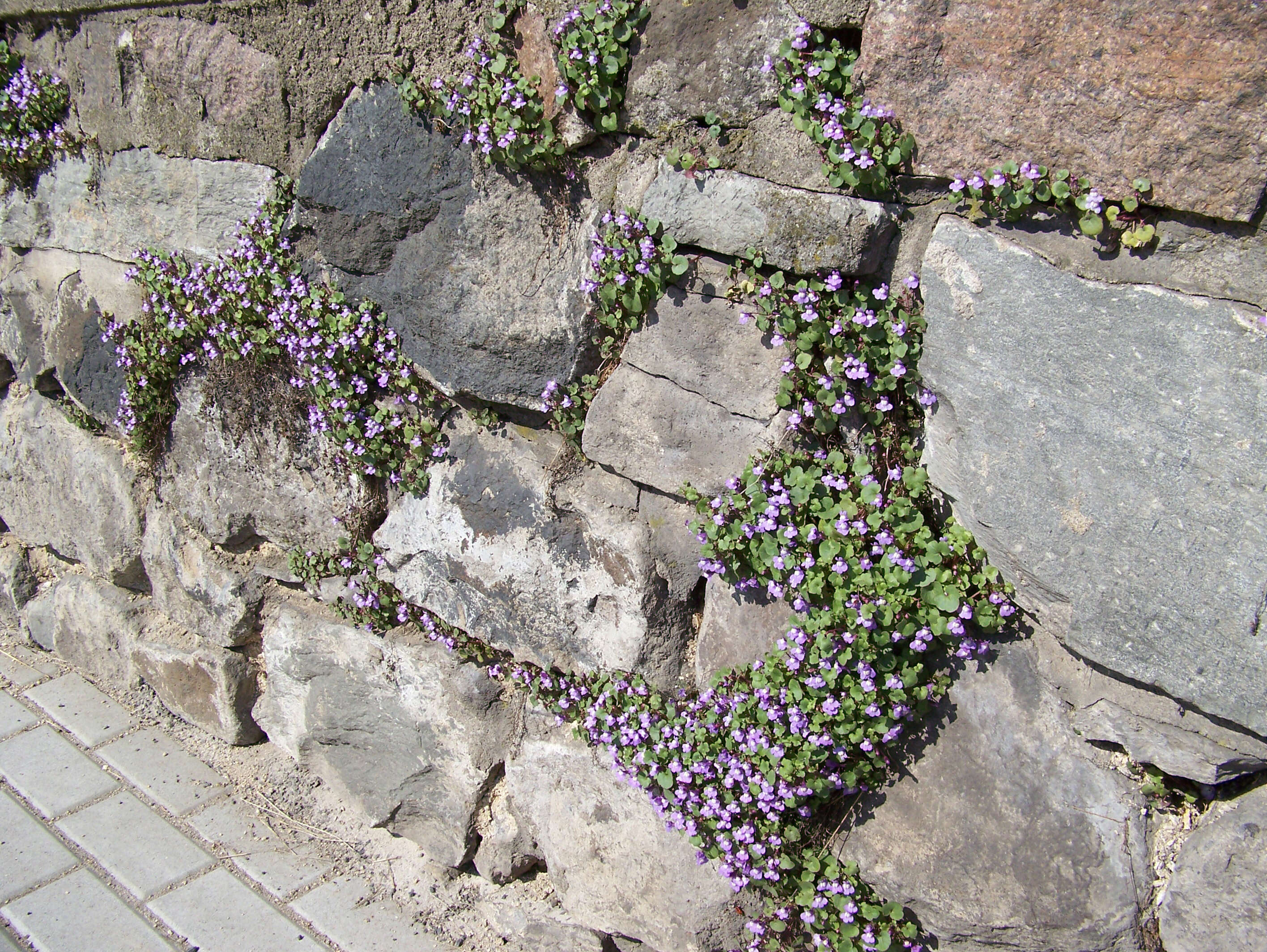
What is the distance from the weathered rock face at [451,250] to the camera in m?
2.11

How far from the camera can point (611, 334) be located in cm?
209

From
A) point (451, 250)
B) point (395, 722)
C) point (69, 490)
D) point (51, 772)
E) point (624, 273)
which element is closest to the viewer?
point (624, 273)

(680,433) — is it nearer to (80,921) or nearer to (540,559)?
(540,559)

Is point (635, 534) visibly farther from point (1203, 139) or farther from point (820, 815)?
point (1203, 139)

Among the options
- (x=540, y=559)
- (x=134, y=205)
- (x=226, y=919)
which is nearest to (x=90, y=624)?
(x=226, y=919)

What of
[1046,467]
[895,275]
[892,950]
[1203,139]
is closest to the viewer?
[1203,139]

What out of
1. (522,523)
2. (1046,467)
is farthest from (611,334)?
(1046,467)

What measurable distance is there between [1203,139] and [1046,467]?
547mm

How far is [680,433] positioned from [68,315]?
2558 mm

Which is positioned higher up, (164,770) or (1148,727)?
(1148,727)

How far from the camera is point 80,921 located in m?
2.55

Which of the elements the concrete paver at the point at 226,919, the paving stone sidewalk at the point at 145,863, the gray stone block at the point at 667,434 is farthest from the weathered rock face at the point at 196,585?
the gray stone block at the point at 667,434

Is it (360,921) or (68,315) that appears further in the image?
(68,315)

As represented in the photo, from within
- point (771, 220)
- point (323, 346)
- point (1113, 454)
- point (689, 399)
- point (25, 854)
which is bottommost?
point (25, 854)
